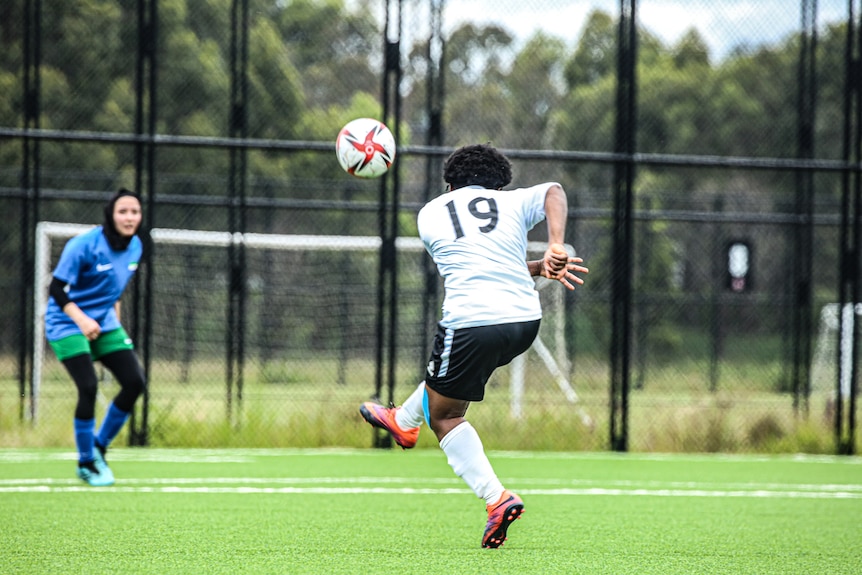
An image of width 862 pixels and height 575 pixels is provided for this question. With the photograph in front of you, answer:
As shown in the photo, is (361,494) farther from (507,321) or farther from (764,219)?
(764,219)

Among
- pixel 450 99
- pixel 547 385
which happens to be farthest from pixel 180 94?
pixel 547 385

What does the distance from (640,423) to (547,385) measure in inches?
89.9

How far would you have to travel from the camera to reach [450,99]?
15.1 metres

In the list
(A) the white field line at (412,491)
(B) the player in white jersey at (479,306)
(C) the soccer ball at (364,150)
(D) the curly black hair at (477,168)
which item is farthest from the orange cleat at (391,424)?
(A) the white field line at (412,491)

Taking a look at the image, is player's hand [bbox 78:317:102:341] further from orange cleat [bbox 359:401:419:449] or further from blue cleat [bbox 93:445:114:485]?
orange cleat [bbox 359:401:419:449]

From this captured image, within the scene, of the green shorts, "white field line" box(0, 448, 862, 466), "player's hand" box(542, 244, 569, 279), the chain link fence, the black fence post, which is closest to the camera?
"player's hand" box(542, 244, 569, 279)

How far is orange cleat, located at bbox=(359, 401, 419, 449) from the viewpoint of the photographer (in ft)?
15.8

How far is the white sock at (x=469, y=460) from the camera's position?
15.0 feet

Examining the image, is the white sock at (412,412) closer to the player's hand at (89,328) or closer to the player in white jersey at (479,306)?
the player in white jersey at (479,306)

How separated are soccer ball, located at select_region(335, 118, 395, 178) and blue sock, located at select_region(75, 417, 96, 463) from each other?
2.29 metres

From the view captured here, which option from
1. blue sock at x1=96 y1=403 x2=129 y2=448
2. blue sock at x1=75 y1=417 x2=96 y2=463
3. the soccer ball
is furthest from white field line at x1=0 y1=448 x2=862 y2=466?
the soccer ball

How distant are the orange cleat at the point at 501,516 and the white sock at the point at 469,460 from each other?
3.8 inches

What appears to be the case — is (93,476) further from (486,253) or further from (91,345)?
(486,253)

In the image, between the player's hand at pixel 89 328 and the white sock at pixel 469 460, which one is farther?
the player's hand at pixel 89 328
